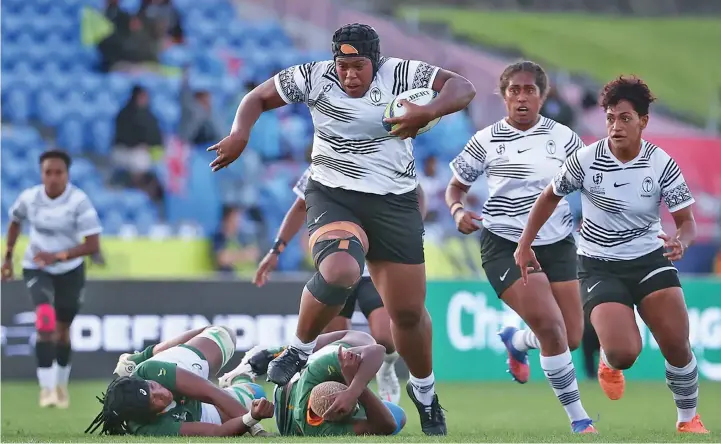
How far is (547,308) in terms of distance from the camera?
861cm

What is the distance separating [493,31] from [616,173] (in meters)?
22.0

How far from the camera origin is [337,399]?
7.84 metres

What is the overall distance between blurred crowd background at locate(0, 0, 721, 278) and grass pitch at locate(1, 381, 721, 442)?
2684 mm

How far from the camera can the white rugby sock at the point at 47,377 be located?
38.8 ft

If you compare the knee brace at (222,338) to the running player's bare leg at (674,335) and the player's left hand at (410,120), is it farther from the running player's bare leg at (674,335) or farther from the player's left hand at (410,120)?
the running player's bare leg at (674,335)

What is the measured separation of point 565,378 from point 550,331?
1.19ft

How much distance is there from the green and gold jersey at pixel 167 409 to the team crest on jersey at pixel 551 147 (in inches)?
121

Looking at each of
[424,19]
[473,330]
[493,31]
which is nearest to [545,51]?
[493,31]

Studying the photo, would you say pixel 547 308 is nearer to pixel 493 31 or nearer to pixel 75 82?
pixel 75 82

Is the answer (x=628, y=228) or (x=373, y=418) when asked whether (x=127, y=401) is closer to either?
(x=373, y=418)

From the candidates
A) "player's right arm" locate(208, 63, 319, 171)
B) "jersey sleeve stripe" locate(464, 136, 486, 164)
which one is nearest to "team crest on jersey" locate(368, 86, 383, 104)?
"player's right arm" locate(208, 63, 319, 171)

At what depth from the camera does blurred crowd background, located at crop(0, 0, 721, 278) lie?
16547 mm

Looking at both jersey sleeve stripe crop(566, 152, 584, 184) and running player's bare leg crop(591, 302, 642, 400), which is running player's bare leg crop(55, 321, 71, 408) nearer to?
running player's bare leg crop(591, 302, 642, 400)

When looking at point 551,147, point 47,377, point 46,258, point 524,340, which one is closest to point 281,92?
point 551,147
